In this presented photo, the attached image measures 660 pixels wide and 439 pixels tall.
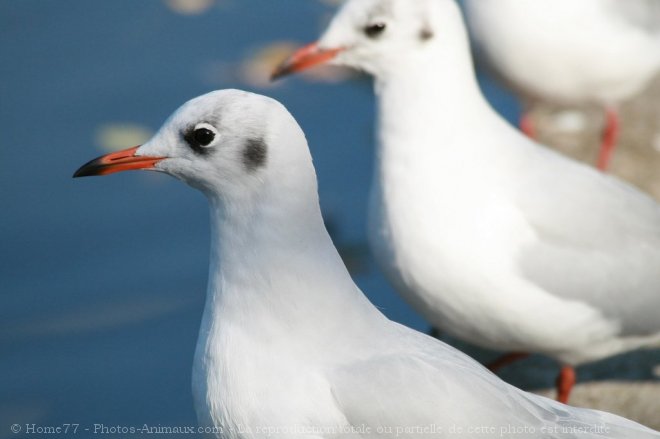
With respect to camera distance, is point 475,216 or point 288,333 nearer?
point 288,333

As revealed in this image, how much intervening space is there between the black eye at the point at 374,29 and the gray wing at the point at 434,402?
3.68 feet

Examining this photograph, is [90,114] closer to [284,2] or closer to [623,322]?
[284,2]

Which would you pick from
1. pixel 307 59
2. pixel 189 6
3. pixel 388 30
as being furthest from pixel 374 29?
pixel 189 6

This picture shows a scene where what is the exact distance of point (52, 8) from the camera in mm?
5461

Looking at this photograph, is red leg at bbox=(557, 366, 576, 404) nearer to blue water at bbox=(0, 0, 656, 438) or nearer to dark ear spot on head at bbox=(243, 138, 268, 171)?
blue water at bbox=(0, 0, 656, 438)

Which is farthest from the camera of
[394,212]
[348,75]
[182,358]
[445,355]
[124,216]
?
[348,75]

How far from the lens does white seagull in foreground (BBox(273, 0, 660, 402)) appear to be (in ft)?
10.2

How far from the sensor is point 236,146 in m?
2.28

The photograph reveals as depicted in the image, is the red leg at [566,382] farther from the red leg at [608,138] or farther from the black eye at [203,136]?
the black eye at [203,136]

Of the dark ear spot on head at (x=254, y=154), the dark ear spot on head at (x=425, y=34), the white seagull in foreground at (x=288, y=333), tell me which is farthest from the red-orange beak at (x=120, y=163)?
the dark ear spot on head at (x=425, y=34)

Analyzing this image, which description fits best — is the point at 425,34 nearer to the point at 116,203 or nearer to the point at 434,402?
the point at 434,402

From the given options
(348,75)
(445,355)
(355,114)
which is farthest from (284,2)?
(445,355)

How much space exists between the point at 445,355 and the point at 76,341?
5.54ft

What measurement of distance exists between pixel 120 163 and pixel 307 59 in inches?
42.6
